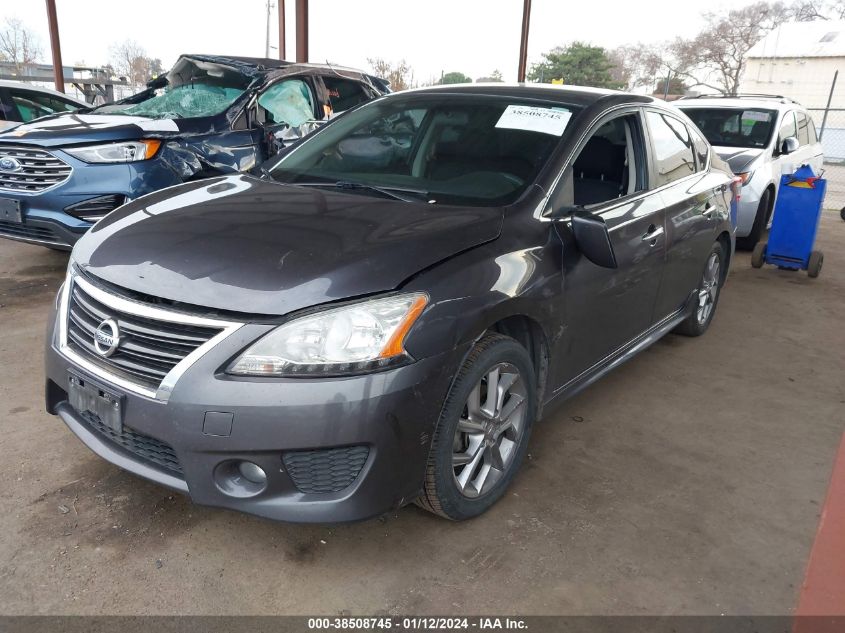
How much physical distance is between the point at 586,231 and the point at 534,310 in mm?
370

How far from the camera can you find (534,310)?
2.56 m

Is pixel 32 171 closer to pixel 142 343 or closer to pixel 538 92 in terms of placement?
pixel 142 343

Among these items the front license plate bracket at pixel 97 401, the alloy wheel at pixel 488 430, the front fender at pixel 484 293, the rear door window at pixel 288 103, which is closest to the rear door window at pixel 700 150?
the front fender at pixel 484 293

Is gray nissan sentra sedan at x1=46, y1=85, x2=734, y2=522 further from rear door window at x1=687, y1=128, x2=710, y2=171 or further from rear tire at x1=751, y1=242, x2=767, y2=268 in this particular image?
rear tire at x1=751, y1=242, x2=767, y2=268

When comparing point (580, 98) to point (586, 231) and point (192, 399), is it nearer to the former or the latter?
point (586, 231)

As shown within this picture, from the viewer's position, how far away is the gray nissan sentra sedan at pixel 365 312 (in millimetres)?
2006

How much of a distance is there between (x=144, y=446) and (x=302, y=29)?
11.6 metres

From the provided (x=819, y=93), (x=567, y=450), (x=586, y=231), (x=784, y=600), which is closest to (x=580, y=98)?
(x=586, y=231)

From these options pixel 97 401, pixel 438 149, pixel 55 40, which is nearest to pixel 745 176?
pixel 438 149

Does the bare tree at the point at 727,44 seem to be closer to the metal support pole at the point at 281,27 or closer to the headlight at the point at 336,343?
the metal support pole at the point at 281,27

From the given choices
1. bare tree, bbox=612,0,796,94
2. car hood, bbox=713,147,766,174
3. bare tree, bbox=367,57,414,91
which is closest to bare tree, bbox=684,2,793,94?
bare tree, bbox=612,0,796,94

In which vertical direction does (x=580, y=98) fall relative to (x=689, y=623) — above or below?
above

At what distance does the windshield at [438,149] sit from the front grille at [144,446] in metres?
1.29

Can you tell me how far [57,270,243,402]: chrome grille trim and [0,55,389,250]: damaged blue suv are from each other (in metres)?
2.73
